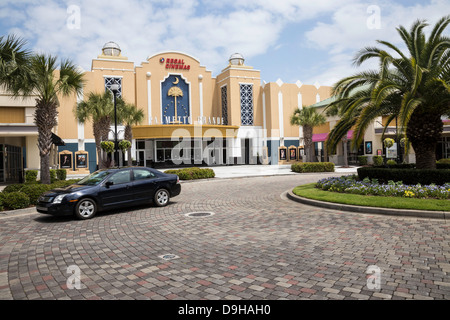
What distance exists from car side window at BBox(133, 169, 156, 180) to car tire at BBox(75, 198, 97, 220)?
67.3 inches

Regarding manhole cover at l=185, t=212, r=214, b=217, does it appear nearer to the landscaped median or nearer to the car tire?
the car tire

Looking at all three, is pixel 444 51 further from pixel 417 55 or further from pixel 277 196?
pixel 277 196

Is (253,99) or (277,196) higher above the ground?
(253,99)

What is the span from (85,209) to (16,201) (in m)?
3.39

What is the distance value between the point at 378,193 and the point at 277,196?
3796 mm

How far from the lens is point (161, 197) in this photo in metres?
11.1

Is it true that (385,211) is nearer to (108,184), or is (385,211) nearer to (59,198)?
(108,184)

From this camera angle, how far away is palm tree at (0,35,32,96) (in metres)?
11.6

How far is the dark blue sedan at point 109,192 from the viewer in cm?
896

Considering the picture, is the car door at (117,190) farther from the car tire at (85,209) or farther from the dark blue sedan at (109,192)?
the car tire at (85,209)

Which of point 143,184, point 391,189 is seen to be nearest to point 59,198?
point 143,184
